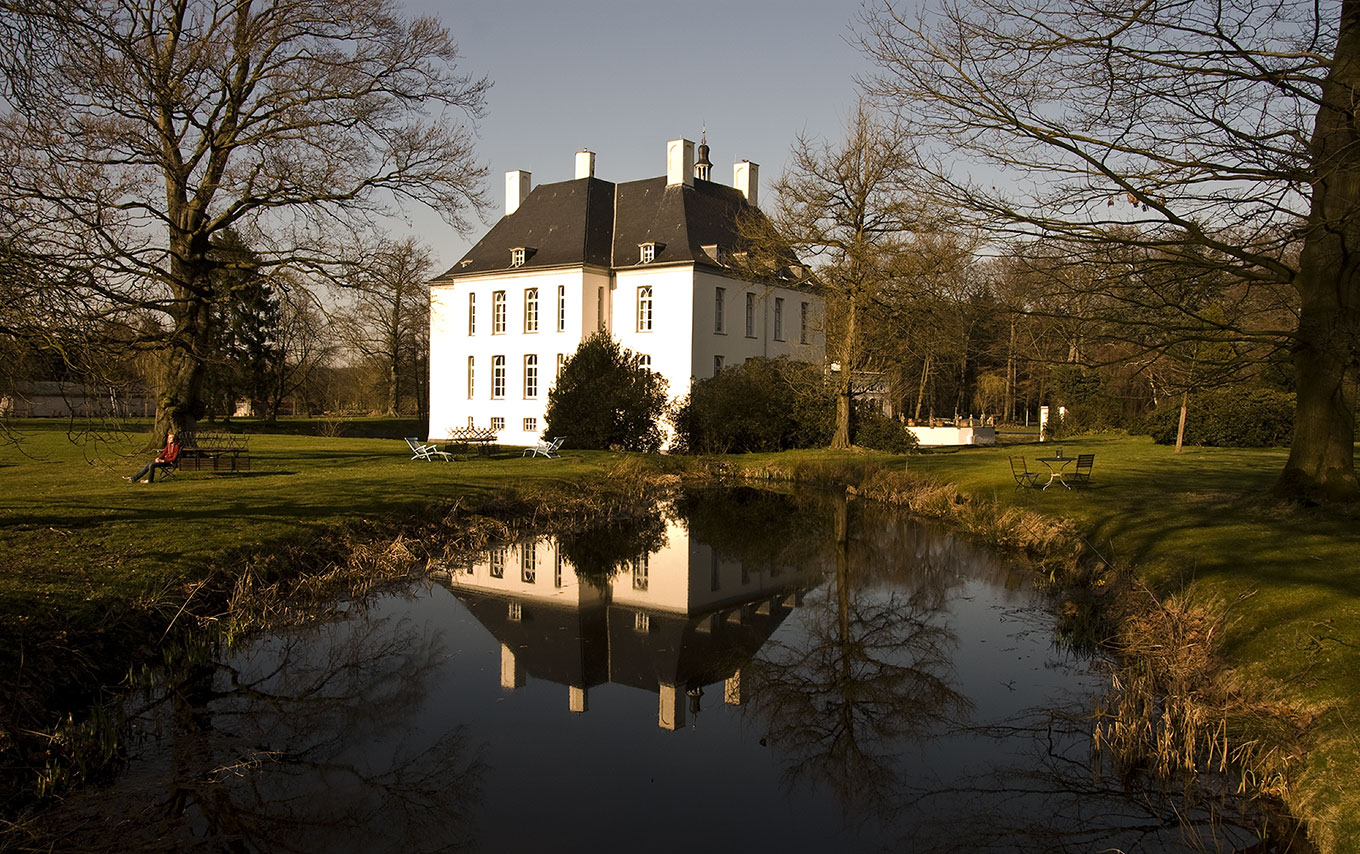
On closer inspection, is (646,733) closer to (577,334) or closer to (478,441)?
(478,441)

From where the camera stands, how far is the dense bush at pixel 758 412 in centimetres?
2845

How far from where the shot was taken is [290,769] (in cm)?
A: 604

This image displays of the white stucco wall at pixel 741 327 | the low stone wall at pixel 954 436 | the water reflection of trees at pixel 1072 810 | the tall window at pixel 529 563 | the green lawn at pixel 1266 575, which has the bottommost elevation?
the water reflection of trees at pixel 1072 810

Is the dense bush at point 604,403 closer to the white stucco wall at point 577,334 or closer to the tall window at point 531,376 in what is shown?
the white stucco wall at point 577,334

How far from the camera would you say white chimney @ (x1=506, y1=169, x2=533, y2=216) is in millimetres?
40969

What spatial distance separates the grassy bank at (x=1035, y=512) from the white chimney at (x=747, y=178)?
23.3 metres

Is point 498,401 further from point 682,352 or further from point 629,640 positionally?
point 629,640

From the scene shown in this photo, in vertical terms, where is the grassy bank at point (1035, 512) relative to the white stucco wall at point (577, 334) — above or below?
below

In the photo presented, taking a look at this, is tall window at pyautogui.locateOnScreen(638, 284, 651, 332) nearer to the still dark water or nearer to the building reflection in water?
the building reflection in water

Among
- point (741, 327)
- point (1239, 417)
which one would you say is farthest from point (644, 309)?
point (1239, 417)

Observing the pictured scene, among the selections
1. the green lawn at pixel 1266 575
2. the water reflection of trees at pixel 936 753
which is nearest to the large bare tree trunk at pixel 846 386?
the green lawn at pixel 1266 575

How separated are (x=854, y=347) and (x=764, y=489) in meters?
6.16

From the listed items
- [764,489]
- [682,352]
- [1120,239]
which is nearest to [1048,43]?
[1120,239]

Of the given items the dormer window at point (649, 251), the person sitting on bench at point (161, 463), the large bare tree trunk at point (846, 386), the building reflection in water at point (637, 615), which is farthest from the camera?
the dormer window at point (649, 251)
